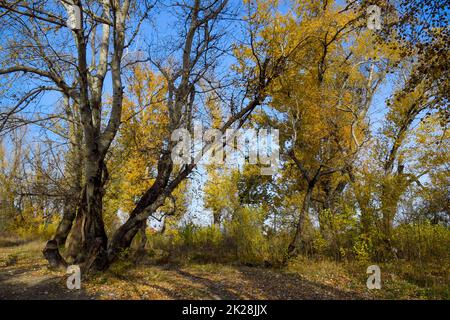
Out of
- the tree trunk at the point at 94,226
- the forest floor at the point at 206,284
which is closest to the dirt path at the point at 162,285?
the forest floor at the point at 206,284

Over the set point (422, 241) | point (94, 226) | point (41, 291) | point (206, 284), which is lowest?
point (206, 284)

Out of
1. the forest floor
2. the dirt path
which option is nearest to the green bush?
the forest floor

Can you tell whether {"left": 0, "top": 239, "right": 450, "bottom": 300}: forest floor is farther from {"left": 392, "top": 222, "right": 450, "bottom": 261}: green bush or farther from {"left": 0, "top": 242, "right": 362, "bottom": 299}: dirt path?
{"left": 392, "top": 222, "right": 450, "bottom": 261}: green bush

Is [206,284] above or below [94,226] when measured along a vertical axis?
below

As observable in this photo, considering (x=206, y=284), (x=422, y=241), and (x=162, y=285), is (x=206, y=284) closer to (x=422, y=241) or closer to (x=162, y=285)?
(x=162, y=285)

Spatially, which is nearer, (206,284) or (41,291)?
(41,291)

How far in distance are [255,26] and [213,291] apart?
260 inches

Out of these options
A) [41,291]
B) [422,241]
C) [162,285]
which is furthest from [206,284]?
[422,241]

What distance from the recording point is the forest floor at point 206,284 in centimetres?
640

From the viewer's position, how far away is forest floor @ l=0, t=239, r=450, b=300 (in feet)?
21.0

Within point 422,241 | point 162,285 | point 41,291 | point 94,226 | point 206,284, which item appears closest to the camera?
point 41,291

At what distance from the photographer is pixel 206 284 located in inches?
294
